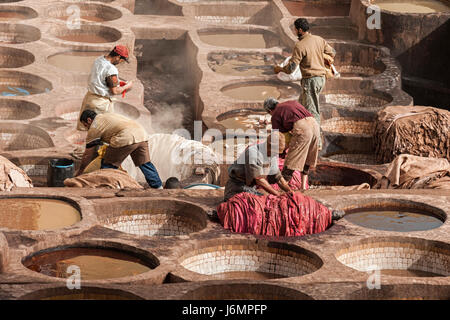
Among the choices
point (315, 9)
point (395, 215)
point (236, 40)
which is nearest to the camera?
point (395, 215)

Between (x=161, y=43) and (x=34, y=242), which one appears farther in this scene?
(x=161, y=43)

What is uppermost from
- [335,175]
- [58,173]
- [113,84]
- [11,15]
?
[113,84]

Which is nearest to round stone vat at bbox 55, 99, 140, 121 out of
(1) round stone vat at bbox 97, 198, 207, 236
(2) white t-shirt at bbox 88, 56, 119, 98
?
(2) white t-shirt at bbox 88, 56, 119, 98

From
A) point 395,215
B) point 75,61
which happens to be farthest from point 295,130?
point 75,61

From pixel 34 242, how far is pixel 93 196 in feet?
5.09

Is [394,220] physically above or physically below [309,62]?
below

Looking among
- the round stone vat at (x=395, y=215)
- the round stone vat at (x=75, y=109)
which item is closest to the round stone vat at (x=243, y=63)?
the round stone vat at (x=75, y=109)

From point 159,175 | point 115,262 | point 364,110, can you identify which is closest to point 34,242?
point 115,262

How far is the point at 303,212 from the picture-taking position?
36.3ft

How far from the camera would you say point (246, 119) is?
1698 cm

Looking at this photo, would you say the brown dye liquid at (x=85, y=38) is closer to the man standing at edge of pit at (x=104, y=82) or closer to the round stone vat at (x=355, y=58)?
the round stone vat at (x=355, y=58)

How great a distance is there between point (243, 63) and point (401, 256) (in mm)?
9445

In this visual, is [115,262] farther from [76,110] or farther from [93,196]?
[76,110]

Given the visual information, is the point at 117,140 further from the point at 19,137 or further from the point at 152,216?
the point at 19,137
